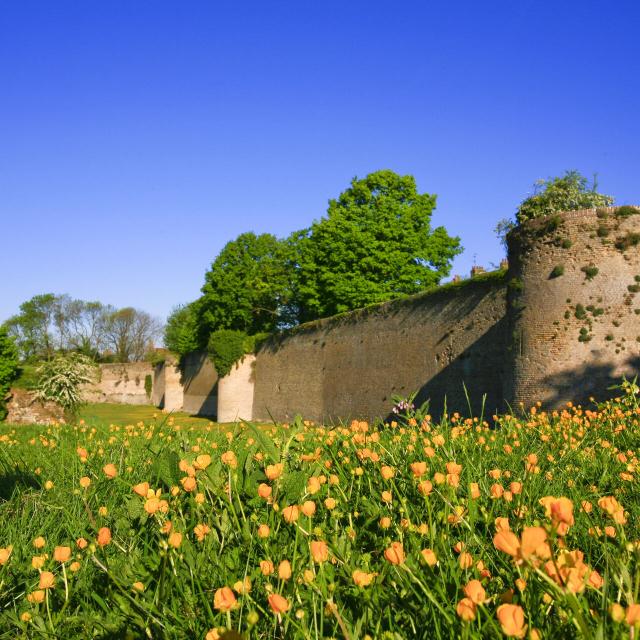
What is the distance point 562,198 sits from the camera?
18453 mm

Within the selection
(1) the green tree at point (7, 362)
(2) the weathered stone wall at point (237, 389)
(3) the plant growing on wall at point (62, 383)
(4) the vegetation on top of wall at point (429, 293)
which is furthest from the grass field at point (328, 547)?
(2) the weathered stone wall at point (237, 389)

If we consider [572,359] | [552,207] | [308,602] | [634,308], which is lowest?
[308,602]

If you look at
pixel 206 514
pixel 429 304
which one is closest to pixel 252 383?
pixel 429 304

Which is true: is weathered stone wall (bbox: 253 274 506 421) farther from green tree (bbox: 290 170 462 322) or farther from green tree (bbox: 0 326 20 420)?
green tree (bbox: 0 326 20 420)

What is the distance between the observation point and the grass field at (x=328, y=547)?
153 centimetres

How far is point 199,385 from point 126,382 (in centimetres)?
2070

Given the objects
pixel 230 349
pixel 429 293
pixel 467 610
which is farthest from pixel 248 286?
pixel 467 610

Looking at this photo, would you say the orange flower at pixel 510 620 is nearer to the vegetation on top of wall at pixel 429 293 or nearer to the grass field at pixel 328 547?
the grass field at pixel 328 547

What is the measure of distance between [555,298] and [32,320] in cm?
6966

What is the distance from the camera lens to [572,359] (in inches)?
466

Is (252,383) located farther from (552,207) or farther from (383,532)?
(383,532)

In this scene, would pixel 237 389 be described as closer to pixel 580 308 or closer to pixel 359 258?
pixel 359 258

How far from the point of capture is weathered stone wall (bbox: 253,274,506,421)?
16031 mm

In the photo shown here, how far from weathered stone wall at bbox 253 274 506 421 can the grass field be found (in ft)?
35.1
